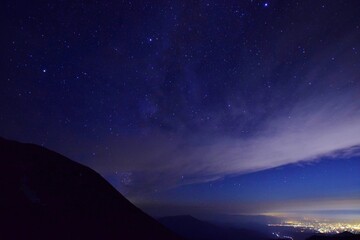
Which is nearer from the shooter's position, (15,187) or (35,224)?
(35,224)

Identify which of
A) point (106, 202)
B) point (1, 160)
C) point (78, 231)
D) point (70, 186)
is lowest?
point (78, 231)

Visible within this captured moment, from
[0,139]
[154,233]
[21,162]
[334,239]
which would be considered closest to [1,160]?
[21,162]

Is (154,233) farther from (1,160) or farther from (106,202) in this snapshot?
(1,160)

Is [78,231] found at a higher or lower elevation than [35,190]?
lower

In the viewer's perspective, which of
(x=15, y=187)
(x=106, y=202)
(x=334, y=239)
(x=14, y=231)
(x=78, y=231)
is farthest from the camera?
(x=106, y=202)

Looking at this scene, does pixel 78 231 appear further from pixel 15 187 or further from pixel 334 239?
pixel 334 239

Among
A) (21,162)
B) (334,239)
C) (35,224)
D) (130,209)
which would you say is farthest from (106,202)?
(334,239)

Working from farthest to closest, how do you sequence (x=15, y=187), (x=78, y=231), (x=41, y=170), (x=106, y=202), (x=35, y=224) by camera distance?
(x=106, y=202), (x=41, y=170), (x=15, y=187), (x=78, y=231), (x=35, y=224)
